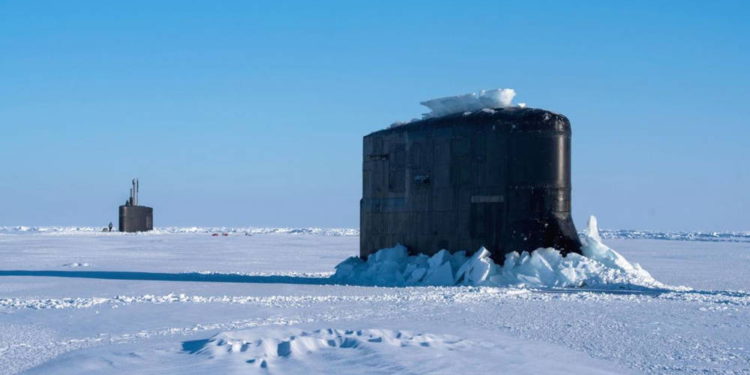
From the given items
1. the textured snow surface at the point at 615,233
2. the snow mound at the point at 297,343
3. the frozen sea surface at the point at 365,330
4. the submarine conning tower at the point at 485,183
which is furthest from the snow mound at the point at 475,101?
the textured snow surface at the point at 615,233

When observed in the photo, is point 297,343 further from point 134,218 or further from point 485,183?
point 134,218

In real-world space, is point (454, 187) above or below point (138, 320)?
above

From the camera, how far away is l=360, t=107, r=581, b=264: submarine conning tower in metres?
14.3

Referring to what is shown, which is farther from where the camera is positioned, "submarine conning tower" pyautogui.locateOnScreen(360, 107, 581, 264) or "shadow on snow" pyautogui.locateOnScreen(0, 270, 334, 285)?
"shadow on snow" pyautogui.locateOnScreen(0, 270, 334, 285)

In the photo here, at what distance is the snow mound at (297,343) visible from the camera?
23.5ft

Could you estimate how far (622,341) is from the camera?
7973mm

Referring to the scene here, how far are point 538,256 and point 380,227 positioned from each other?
11.7 ft

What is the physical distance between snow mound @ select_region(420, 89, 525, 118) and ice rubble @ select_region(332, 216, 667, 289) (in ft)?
8.77

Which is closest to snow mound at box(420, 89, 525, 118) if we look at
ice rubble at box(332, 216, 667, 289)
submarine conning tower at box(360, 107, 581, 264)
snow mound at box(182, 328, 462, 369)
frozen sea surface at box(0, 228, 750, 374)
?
submarine conning tower at box(360, 107, 581, 264)

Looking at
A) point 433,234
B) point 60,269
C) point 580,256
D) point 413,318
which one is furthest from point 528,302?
point 60,269

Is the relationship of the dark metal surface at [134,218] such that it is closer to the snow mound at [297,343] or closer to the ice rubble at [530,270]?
the ice rubble at [530,270]

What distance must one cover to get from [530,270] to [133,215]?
50.4 m

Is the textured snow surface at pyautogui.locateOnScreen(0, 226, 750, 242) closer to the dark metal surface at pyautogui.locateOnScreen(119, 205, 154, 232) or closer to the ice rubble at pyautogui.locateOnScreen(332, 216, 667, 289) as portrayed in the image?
the dark metal surface at pyautogui.locateOnScreen(119, 205, 154, 232)

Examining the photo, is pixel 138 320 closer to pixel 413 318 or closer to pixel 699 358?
pixel 413 318
